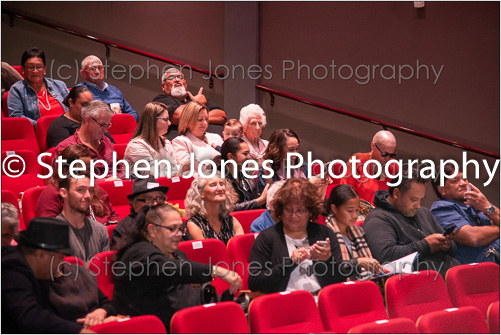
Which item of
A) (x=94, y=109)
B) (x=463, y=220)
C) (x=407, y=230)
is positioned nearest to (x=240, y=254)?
(x=407, y=230)

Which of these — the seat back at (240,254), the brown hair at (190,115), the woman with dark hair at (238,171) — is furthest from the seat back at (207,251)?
the brown hair at (190,115)

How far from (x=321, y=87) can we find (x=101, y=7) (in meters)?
Answer: 2.24

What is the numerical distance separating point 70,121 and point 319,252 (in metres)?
2.26

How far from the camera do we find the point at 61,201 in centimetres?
320

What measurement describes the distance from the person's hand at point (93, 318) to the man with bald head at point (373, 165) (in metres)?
2.20

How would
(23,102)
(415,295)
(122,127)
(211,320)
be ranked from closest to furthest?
(211,320) → (415,295) → (23,102) → (122,127)

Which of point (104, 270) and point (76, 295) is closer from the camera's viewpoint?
point (76, 295)

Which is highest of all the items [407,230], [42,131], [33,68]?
[33,68]

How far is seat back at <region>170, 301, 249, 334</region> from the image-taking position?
2330 mm

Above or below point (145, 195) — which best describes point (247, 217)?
below

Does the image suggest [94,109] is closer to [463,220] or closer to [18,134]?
[18,134]

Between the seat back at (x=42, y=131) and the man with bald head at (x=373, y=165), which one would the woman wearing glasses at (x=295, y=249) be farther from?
the seat back at (x=42, y=131)

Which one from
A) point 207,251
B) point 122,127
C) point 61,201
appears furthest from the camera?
point 122,127

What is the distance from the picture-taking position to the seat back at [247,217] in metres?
3.67
